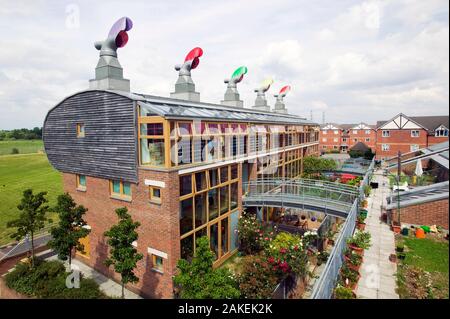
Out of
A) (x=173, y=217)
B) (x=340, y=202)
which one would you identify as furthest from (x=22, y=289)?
(x=340, y=202)

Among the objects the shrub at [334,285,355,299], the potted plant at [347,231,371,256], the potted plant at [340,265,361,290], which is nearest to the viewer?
the shrub at [334,285,355,299]

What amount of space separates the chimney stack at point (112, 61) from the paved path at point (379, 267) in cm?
1312

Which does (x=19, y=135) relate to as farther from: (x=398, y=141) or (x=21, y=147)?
(x=398, y=141)

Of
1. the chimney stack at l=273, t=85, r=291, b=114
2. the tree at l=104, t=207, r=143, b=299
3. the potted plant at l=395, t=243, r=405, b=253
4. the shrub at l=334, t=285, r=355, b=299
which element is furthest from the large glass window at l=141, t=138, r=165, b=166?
the chimney stack at l=273, t=85, r=291, b=114

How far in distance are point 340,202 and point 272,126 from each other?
29.5 feet

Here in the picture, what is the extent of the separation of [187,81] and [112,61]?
565 cm

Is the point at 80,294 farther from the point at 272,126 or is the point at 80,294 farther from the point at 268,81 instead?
the point at 268,81

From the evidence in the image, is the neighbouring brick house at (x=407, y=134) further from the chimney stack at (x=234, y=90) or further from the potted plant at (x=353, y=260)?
the potted plant at (x=353, y=260)

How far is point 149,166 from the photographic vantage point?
1164cm

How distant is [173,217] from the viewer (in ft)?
37.7

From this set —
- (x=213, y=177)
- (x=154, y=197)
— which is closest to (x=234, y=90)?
(x=213, y=177)

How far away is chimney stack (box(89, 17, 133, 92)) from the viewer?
12852 mm

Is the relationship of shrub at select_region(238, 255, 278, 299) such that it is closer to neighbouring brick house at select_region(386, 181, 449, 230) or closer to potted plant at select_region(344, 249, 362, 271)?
potted plant at select_region(344, 249, 362, 271)

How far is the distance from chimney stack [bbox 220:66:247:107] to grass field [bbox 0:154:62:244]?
1704 centimetres
